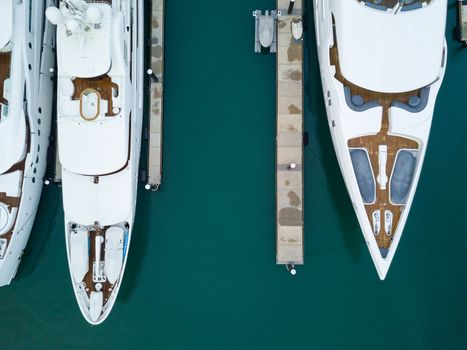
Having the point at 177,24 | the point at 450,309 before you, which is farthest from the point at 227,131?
the point at 450,309

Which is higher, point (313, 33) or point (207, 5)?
point (207, 5)

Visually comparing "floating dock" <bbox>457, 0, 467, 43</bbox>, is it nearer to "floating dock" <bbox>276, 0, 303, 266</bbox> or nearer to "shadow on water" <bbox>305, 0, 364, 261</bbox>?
"shadow on water" <bbox>305, 0, 364, 261</bbox>

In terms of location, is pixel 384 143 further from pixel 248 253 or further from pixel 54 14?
pixel 54 14

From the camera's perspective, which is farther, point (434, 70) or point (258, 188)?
point (258, 188)

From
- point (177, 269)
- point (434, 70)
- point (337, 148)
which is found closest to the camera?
point (434, 70)

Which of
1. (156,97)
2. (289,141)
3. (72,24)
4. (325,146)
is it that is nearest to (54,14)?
(72,24)

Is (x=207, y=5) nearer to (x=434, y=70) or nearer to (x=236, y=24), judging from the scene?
(x=236, y=24)

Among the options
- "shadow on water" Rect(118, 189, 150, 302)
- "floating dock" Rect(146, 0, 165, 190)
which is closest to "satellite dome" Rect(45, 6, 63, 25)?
"floating dock" Rect(146, 0, 165, 190)

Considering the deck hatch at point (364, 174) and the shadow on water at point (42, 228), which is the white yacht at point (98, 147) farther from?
the deck hatch at point (364, 174)
